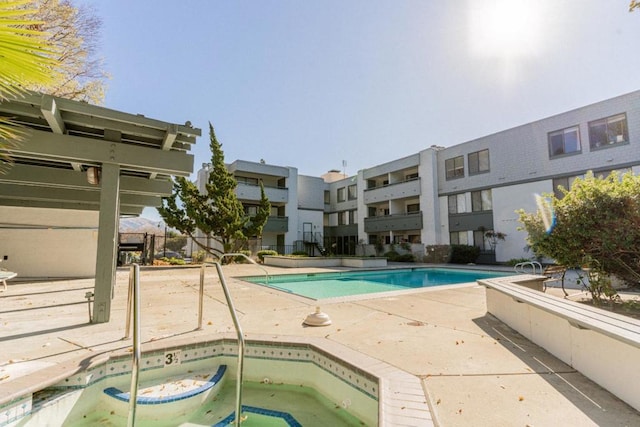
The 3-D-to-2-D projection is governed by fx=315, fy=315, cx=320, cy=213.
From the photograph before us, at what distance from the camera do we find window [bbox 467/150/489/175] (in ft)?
70.0

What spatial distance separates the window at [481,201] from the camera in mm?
20953

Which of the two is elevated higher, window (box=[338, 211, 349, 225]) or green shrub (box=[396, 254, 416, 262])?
window (box=[338, 211, 349, 225])

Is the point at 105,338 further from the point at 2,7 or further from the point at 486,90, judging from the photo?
the point at 486,90

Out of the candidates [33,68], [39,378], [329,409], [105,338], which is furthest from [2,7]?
[105,338]

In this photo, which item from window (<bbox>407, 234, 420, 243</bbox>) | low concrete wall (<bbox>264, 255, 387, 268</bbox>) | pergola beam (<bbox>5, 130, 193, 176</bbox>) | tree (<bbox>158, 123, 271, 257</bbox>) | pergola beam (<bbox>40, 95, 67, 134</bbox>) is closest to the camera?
pergola beam (<bbox>40, 95, 67, 134</bbox>)

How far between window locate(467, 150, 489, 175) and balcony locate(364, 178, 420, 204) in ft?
13.5

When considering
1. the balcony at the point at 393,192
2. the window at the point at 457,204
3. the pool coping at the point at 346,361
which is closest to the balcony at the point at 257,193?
the balcony at the point at 393,192

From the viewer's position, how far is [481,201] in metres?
21.4

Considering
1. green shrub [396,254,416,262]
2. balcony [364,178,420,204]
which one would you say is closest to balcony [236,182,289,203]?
balcony [364,178,420,204]

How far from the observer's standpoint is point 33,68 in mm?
1377

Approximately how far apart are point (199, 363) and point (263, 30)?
10.3 meters

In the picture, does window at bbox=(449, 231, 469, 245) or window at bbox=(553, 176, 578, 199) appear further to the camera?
window at bbox=(449, 231, 469, 245)

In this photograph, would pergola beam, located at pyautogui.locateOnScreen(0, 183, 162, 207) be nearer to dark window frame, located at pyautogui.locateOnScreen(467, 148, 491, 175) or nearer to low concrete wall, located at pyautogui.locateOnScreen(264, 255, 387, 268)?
low concrete wall, located at pyautogui.locateOnScreen(264, 255, 387, 268)

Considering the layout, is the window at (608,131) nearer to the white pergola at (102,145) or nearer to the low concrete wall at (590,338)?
the low concrete wall at (590,338)
